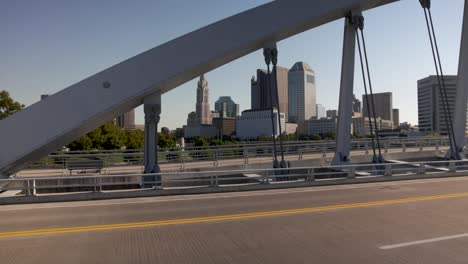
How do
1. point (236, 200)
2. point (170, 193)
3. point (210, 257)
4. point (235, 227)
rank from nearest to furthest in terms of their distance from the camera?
point (210, 257) → point (235, 227) → point (236, 200) → point (170, 193)

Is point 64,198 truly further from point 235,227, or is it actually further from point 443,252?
point 443,252

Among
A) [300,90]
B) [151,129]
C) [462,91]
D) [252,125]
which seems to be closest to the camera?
[151,129]

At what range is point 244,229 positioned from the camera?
27.8 feet

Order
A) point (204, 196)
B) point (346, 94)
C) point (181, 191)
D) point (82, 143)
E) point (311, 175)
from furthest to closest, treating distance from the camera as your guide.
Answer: point (82, 143) → point (346, 94) → point (311, 175) → point (181, 191) → point (204, 196)

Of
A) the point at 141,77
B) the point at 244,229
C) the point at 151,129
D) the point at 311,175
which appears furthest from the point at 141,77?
the point at 244,229

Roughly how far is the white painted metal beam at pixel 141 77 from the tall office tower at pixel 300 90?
4756 inches

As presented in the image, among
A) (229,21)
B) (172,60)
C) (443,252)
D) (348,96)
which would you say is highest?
(229,21)


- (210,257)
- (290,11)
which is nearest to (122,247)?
(210,257)

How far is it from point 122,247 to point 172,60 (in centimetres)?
1060

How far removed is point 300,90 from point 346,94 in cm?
12990

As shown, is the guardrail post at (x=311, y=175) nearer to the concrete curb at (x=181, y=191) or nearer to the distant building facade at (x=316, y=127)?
the concrete curb at (x=181, y=191)

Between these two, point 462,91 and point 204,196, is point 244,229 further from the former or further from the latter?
point 462,91

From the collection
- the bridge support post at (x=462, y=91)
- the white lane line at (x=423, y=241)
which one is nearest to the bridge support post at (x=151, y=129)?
the white lane line at (x=423, y=241)

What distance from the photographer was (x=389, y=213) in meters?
10.2
